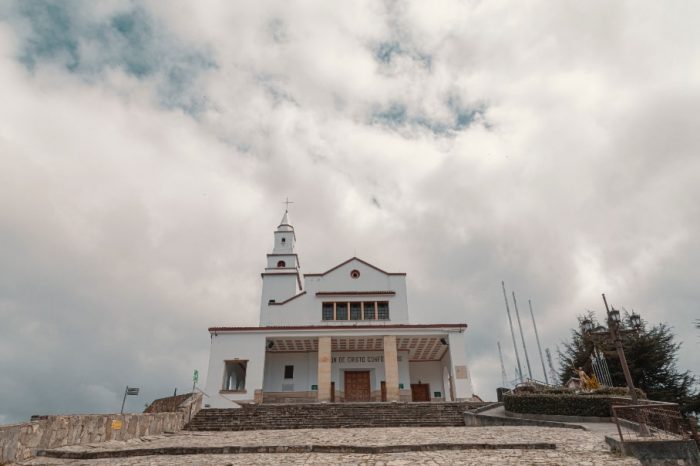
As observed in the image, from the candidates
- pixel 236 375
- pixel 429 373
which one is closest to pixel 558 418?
pixel 429 373

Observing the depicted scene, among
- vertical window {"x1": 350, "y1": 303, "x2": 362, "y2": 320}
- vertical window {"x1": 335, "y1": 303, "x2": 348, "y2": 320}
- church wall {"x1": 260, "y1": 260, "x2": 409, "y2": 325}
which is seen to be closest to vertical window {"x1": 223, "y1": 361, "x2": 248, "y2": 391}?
church wall {"x1": 260, "y1": 260, "x2": 409, "y2": 325}

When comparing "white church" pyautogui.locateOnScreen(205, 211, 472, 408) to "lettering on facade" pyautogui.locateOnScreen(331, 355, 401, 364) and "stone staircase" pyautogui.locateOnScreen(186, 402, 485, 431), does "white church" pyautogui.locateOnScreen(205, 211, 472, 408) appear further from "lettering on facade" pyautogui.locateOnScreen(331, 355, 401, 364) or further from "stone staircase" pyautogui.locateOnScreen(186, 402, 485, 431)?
"stone staircase" pyautogui.locateOnScreen(186, 402, 485, 431)

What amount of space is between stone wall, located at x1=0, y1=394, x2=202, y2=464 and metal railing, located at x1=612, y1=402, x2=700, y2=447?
36.5 feet

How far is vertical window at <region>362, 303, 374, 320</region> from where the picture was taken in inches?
1152

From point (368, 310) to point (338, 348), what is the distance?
3356mm

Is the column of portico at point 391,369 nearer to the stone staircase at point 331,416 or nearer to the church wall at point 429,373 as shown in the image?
the stone staircase at point 331,416

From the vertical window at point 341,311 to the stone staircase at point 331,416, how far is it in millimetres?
9943

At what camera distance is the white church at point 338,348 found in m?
23.8

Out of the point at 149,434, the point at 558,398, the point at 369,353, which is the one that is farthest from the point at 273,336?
the point at 558,398

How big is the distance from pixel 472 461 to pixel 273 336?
1848cm

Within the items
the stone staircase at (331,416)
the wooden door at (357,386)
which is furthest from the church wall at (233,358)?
the wooden door at (357,386)

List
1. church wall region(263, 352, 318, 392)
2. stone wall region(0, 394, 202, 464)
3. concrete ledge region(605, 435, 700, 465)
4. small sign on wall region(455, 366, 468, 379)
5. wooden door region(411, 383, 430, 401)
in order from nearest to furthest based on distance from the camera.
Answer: concrete ledge region(605, 435, 700, 465), stone wall region(0, 394, 202, 464), small sign on wall region(455, 366, 468, 379), church wall region(263, 352, 318, 392), wooden door region(411, 383, 430, 401)

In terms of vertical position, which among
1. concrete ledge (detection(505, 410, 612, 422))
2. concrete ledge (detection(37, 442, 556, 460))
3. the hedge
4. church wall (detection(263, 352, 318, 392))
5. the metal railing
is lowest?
concrete ledge (detection(37, 442, 556, 460))

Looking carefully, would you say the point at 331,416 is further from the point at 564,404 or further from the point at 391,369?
the point at 564,404
